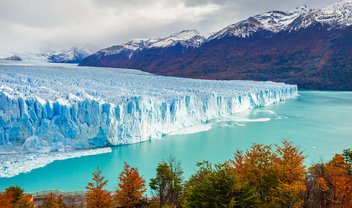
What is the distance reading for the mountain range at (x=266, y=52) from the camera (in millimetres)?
60656

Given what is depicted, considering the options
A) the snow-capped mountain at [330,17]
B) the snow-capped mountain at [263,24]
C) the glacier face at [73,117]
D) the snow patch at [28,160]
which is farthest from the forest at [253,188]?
the snow-capped mountain at [263,24]

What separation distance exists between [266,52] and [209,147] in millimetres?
64326

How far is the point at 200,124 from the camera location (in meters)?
23.7

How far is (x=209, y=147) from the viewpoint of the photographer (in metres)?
17.4

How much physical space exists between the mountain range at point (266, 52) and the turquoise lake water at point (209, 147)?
34474 mm

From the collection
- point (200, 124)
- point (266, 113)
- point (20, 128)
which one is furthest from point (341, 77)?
point (20, 128)

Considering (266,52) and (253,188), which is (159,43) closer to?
(266,52)

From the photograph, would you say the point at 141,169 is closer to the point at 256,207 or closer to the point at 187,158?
the point at 187,158

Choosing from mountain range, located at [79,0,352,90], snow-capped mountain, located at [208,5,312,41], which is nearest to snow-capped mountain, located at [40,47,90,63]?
mountain range, located at [79,0,352,90]

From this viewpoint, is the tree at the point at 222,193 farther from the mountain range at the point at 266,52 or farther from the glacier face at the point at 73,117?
the mountain range at the point at 266,52

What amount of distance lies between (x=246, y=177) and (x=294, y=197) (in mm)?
1185

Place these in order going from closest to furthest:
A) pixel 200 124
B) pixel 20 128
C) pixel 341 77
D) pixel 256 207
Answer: pixel 256 207 < pixel 20 128 < pixel 200 124 < pixel 341 77

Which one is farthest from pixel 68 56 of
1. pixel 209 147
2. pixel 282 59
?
pixel 209 147

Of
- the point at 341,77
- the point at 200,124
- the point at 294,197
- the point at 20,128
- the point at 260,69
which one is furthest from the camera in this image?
the point at 260,69
